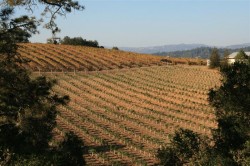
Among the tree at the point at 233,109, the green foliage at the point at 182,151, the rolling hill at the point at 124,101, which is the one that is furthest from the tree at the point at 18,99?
the tree at the point at 233,109

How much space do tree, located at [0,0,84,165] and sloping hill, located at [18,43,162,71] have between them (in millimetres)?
51375

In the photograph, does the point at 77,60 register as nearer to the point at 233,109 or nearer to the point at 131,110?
the point at 131,110

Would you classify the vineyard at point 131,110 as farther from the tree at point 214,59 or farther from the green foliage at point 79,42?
the green foliage at point 79,42

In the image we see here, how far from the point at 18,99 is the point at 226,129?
27.5 feet

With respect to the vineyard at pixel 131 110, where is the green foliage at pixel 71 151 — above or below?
above

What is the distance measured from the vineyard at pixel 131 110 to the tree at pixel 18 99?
10.3 meters

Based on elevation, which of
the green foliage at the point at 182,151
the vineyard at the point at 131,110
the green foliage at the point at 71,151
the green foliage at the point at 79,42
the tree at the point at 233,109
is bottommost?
the vineyard at the point at 131,110

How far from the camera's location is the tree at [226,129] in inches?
586

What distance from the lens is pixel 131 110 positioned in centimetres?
4341

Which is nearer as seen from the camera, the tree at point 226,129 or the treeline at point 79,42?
the tree at point 226,129

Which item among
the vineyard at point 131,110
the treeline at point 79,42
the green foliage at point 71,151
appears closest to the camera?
the green foliage at point 71,151

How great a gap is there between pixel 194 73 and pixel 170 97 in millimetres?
23733

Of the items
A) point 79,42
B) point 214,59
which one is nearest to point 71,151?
point 214,59

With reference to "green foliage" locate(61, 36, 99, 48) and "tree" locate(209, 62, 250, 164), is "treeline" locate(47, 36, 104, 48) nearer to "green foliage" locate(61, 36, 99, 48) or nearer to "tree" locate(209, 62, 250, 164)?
"green foliage" locate(61, 36, 99, 48)
